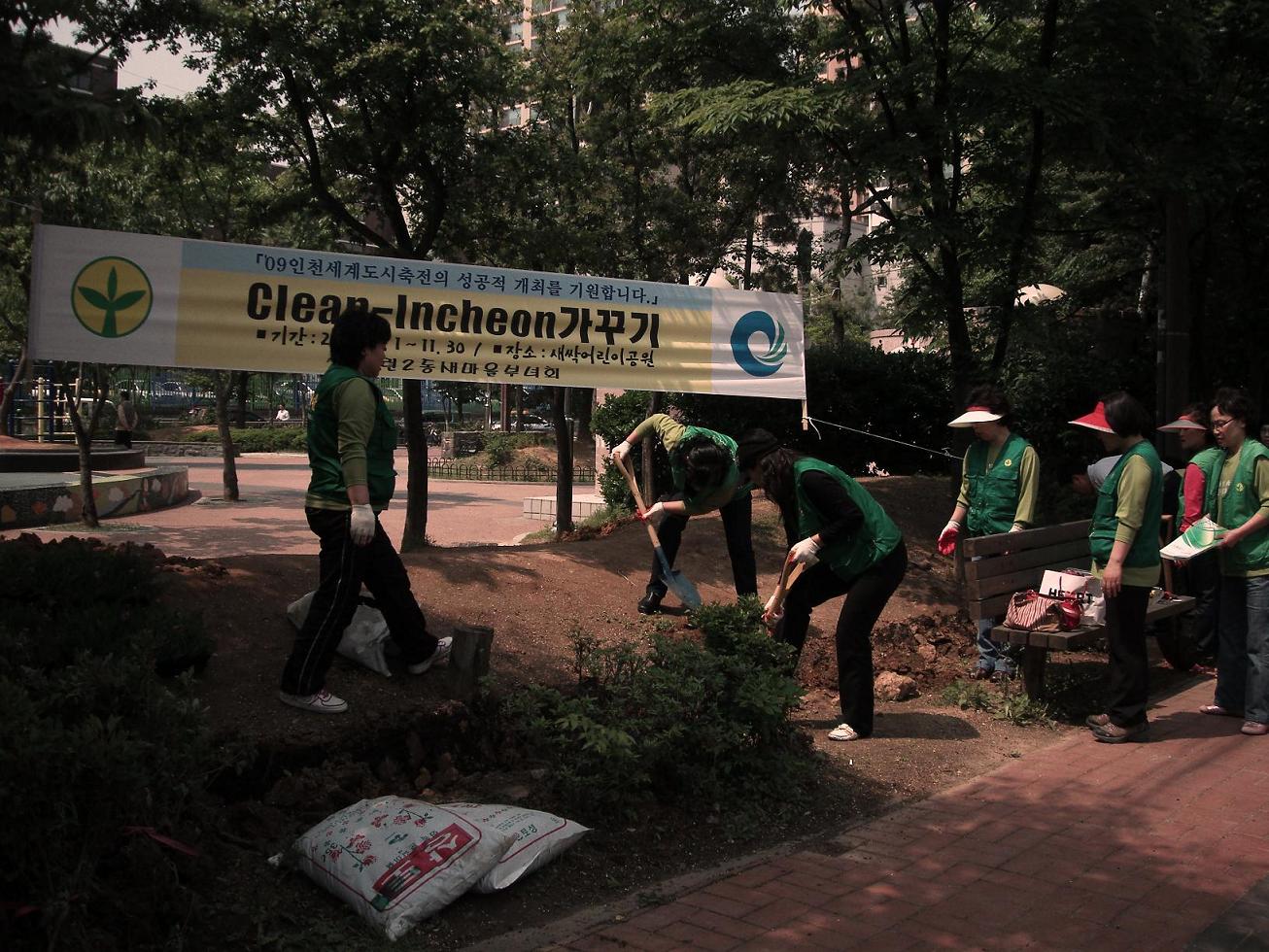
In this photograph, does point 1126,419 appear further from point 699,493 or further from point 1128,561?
point 699,493

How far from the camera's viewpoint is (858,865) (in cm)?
435

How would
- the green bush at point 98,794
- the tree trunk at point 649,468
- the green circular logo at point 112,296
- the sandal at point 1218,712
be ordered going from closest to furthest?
the green bush at point 98,794 < the sandal at point 1218,712 < the green circular logo at point 112,296 < the tree trunk at point 649,468

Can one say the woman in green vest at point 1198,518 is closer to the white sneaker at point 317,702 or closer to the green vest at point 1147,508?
the green vest at point 1147,508

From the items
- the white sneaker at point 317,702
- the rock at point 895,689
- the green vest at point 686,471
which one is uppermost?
the green vest at point 686,471

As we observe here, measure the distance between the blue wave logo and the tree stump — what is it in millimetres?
4001

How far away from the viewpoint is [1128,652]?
604 cm

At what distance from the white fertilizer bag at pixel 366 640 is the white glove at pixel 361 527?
78 cm

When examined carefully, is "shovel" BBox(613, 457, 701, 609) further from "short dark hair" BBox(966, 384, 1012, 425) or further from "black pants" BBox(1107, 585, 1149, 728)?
"black pants" BBox(1107, 585, 1149, 728)

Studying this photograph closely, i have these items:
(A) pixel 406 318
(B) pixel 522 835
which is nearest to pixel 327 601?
(B) pixel 522 835

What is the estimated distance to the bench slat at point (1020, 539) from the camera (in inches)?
259

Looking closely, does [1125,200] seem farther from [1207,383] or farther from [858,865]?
[858,865]

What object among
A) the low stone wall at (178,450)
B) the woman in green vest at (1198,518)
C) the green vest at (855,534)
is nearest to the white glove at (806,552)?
the green vest at (855,534)

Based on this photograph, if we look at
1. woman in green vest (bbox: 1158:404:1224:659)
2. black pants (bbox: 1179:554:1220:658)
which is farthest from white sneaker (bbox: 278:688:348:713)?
black pants (bbox: 1179:554:1220:658)

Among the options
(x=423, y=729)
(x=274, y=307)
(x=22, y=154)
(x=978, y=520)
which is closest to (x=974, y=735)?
(x=978, y=520)
